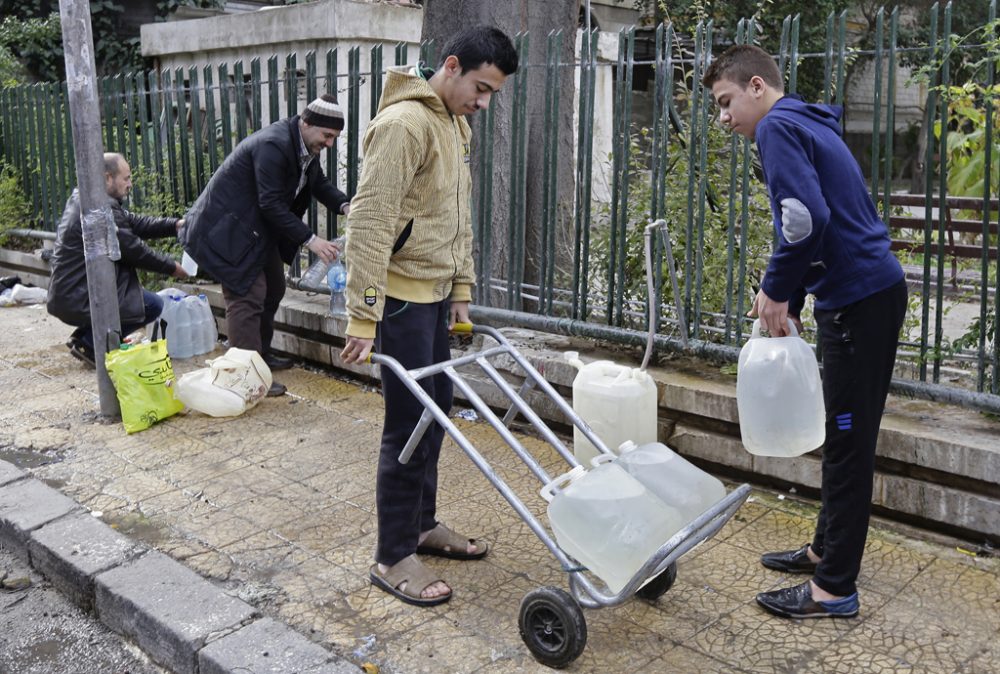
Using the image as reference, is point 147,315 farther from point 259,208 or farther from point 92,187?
point 92,187

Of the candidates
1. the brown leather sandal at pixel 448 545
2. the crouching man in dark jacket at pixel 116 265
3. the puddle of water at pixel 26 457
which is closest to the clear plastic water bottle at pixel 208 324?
the crouching man in dark jacket at pixel 116 265

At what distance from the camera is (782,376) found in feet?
11.3

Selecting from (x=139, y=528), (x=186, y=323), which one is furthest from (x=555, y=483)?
(x=186, y=323)

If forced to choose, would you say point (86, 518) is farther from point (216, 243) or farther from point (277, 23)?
point (277, 23)

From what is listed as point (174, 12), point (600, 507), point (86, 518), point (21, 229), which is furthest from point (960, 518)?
point (174, 12)

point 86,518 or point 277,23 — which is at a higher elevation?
point 277,23

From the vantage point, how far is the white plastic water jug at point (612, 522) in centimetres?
298

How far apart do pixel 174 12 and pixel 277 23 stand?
594 cm

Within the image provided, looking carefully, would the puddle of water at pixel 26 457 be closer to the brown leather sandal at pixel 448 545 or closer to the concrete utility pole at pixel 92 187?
the concrete utility pole at pixel 92 187

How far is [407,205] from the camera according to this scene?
3510 mm

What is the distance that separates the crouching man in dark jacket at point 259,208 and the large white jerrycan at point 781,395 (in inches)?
126

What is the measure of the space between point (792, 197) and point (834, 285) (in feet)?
1.24

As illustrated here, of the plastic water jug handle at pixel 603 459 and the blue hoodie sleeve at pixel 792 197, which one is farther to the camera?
the plastic water jug handle at pixel 603 459

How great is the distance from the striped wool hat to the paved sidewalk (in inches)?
67.2
